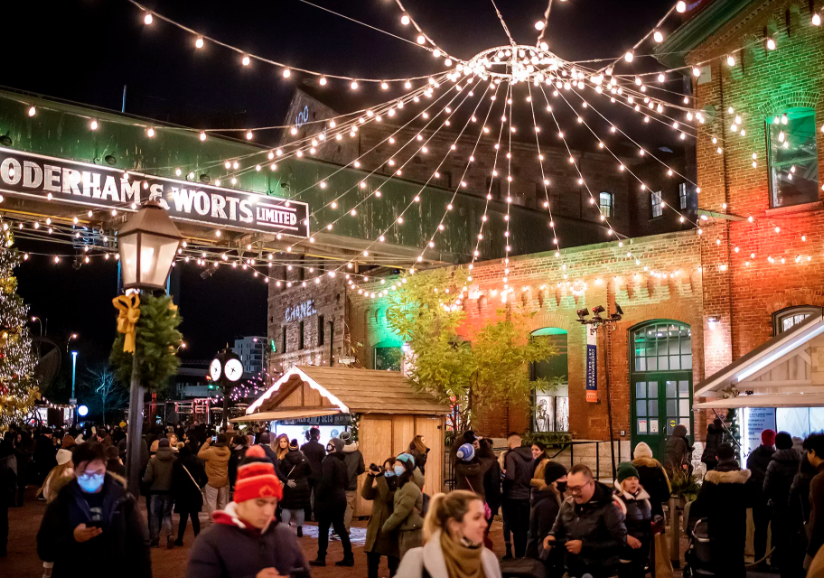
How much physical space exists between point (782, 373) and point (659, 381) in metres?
7.77

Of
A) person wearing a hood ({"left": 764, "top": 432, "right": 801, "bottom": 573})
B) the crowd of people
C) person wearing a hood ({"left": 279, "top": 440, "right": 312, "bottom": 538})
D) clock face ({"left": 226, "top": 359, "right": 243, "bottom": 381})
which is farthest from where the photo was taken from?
clock face ({"left": 226, "top": 359, "right": 243, "bottom": 381})

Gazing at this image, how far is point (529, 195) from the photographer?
118 feet

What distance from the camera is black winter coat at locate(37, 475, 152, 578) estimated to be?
5.44 m

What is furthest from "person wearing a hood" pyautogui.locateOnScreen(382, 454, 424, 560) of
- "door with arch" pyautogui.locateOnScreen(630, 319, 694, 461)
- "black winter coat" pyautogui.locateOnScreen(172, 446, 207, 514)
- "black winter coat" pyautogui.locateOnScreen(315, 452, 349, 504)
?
"door with arch" pyautogui.locateOnScreen(630, 319, 694, 461)

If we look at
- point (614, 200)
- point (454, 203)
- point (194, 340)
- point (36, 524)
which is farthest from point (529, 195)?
point (194, 340)

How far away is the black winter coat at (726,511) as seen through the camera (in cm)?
794

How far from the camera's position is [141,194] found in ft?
58.9

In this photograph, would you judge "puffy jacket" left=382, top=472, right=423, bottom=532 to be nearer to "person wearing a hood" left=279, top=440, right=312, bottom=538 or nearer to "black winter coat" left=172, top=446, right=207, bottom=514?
"person wearing a hood" left=279, top=440, right=312, bottom=538

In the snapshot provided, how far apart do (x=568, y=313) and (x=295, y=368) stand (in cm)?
761

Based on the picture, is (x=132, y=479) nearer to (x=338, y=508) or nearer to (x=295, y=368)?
(x=338, y=508)

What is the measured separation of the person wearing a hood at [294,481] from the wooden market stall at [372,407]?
3122 mm

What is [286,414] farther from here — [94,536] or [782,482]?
[94,536]

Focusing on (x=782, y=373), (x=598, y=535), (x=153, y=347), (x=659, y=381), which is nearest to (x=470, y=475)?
(x=782, y=373)

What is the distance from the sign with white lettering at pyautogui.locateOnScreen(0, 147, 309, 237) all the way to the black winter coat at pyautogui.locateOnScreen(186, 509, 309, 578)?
11.8 m
